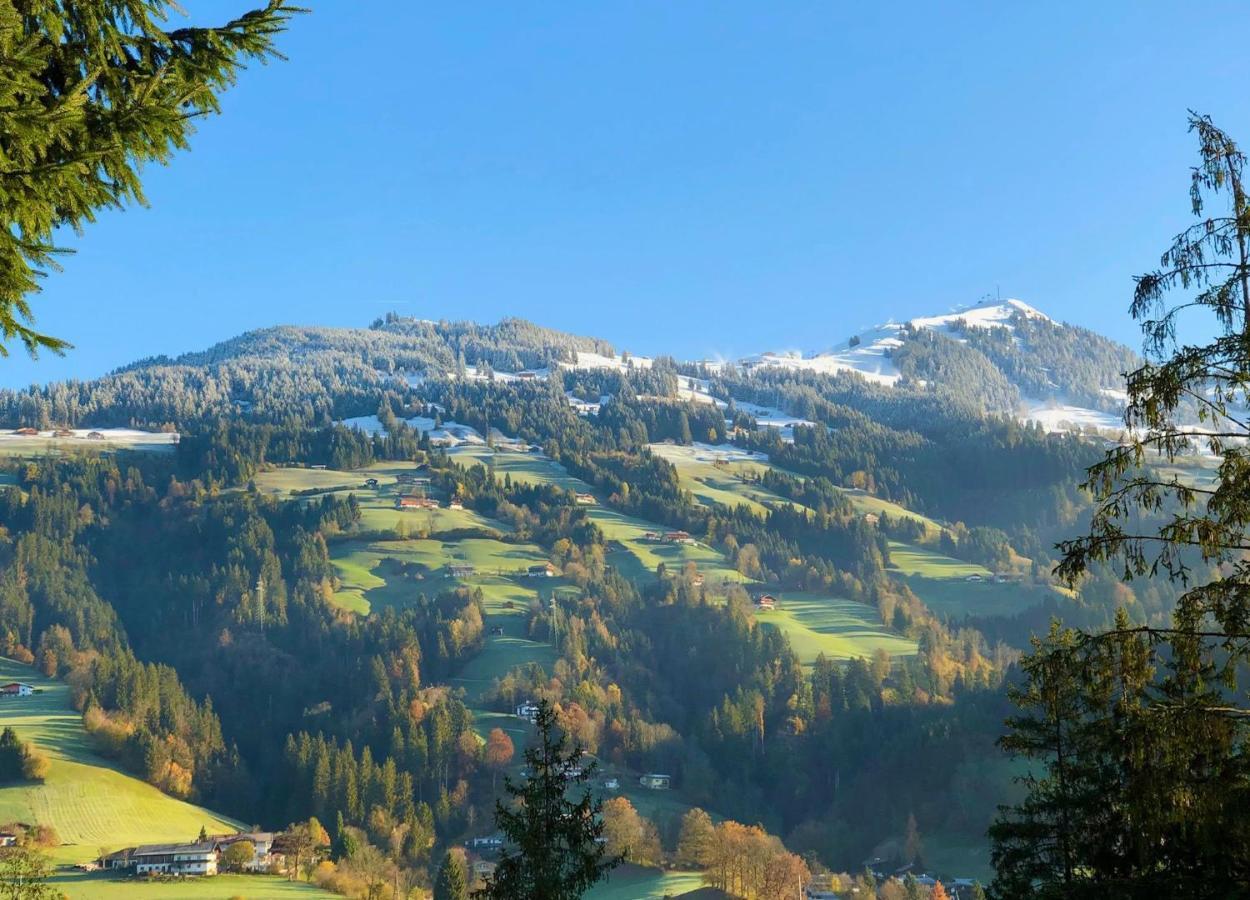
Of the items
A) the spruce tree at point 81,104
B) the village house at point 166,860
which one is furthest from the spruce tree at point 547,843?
the village house at point 166,860

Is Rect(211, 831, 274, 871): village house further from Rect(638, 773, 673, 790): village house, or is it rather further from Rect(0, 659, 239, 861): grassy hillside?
Rect(638, 773, 673, 790): village house

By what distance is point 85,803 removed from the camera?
5906 inches

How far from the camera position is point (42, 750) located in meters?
163

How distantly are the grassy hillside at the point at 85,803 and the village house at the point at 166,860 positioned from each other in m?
5.18

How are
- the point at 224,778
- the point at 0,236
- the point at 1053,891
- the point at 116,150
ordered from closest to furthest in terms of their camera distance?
the point at 0,236 → the point at 116,150 → the point at 1053,891 → the point at 224,778

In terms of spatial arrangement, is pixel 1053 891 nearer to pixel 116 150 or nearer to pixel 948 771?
pixel 116 150

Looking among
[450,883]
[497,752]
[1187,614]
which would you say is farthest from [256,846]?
[1187,614]

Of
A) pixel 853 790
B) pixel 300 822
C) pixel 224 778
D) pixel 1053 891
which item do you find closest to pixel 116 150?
pixel 1053 891

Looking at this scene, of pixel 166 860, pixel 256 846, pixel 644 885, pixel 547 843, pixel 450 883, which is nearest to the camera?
pixel 547 843

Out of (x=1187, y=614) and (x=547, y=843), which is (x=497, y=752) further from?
(x=1187, y=614)

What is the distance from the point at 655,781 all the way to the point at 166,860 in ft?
266

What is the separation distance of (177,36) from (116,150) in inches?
69.9

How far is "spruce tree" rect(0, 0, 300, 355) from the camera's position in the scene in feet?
31.0

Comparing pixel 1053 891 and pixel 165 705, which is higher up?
pixel 1053 891
